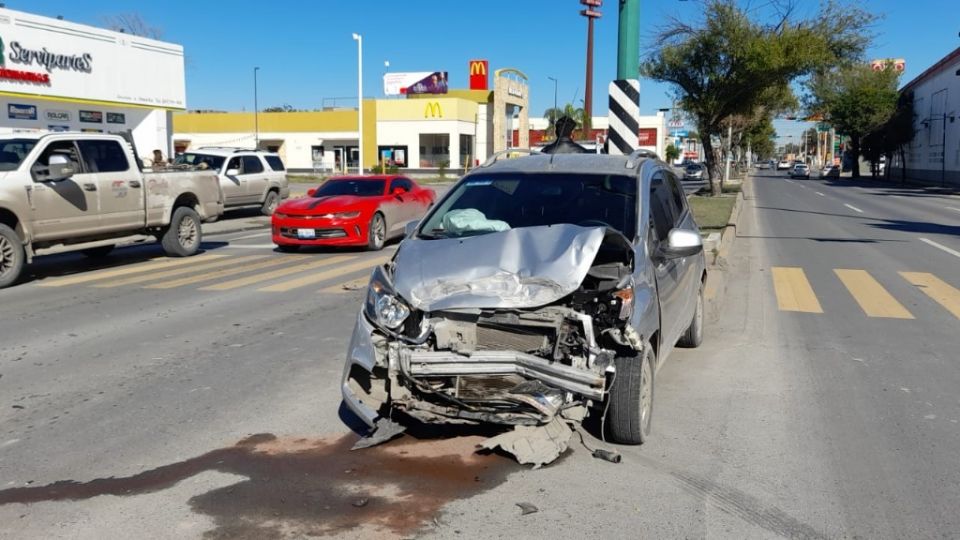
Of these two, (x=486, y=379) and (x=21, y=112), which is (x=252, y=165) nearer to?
(x=21, y=112)

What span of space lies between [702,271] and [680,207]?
0.73m

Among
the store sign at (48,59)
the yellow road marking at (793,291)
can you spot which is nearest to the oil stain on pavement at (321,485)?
the yellow road marking at (793,291)

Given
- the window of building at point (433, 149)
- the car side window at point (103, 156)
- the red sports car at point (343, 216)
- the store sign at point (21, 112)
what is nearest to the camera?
the car side window at point (103, 156)

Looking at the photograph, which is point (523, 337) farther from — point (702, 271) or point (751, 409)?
point (702, 271)

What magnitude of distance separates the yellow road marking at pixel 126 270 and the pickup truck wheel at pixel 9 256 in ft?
1.26

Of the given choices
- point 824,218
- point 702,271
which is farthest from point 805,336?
point 824,218

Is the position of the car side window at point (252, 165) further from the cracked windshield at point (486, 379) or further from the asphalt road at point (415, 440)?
the asphalt road at point (415, 440)

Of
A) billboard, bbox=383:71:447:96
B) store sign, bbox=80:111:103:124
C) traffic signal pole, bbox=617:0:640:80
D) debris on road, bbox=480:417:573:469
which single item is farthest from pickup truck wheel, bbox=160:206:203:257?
billboard, bbox=383:71:447:96

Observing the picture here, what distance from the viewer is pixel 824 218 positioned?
80.9ft

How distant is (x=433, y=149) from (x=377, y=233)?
176 feet

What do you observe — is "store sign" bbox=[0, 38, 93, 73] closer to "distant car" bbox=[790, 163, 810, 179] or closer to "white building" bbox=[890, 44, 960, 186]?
"white building" bbox=[890, 44, 960, 186]

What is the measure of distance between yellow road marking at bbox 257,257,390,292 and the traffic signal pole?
512 centimetres

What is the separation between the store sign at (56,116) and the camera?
2738 cm

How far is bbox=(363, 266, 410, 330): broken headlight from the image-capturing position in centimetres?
473
